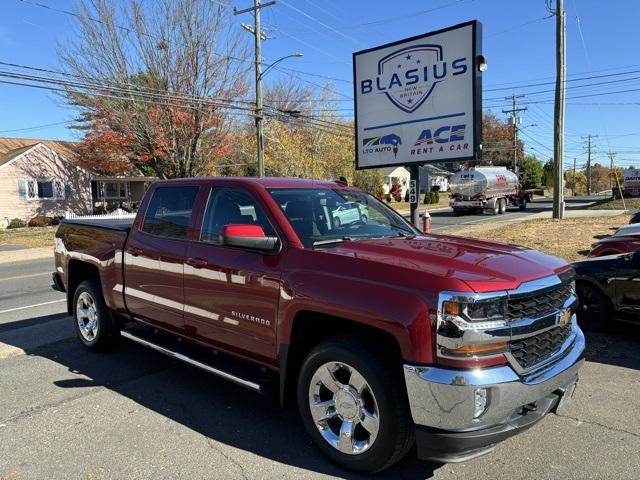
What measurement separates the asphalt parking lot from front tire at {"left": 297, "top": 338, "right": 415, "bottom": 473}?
19 centimetres

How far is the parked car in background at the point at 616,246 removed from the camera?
315 inches

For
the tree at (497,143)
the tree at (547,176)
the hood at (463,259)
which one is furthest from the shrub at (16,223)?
the tree at (547,176)

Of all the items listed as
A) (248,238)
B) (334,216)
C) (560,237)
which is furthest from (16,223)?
(248,238)

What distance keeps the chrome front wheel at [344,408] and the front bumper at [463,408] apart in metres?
0.32

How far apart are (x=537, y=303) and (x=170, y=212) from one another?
3177 mm

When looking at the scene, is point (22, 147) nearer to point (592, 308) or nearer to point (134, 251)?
point (134, 251)

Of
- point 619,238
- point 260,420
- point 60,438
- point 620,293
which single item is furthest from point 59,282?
point 619,238

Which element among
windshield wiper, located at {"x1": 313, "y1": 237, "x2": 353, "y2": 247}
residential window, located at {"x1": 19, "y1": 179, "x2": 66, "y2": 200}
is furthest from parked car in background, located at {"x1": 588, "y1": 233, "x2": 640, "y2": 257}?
residential window, located at {"x1": 19, "y1": 179, "x2": 66, "y2": 200}

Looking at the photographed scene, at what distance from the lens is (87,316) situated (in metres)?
5.71

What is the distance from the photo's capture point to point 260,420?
4043mm

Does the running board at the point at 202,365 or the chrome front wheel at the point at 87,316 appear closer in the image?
the running board at the point at 202,365

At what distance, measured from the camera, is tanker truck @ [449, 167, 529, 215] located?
114 ft

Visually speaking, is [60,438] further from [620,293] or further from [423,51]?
[423,51]

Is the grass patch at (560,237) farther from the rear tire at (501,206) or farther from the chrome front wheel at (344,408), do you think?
the rear tire at (501,206)
